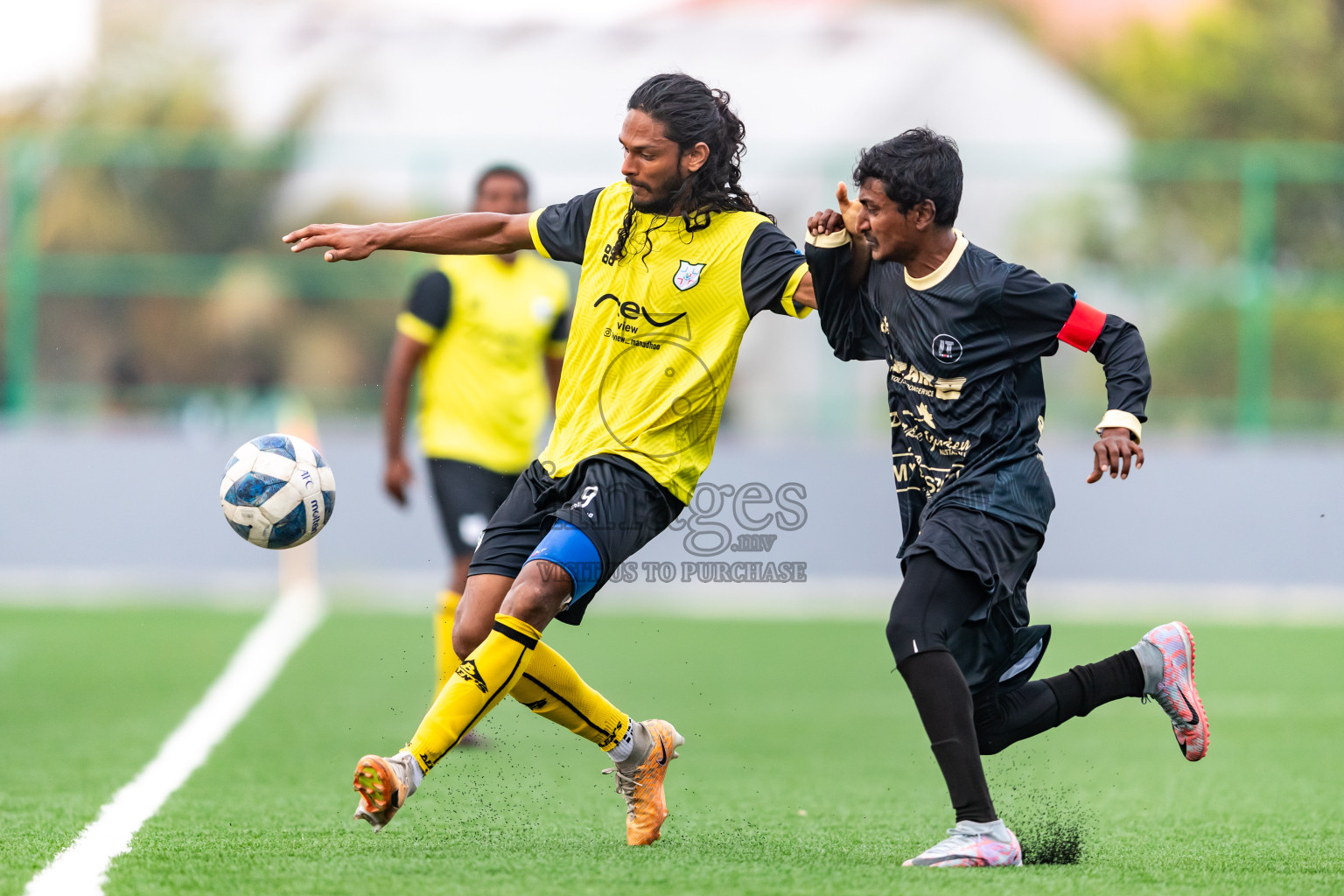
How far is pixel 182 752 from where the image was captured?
21.2 ft

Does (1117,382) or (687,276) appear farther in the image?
(687,276)

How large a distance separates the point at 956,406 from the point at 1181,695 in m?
1.22

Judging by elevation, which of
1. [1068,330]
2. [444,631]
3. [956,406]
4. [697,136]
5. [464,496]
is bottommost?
[444,631]

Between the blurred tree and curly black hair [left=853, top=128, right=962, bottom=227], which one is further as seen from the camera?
the blurred tree

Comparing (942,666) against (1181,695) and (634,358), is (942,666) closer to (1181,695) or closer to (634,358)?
(1181,695)

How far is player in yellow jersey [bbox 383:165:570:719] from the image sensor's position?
24.3ft

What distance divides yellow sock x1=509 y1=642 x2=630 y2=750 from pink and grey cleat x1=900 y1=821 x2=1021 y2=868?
1037mm

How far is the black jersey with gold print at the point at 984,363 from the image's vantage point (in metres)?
4.46

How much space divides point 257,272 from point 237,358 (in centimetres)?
485

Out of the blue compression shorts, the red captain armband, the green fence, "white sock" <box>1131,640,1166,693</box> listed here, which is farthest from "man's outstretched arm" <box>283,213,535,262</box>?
the green fence

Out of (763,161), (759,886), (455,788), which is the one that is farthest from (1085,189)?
(759,886)

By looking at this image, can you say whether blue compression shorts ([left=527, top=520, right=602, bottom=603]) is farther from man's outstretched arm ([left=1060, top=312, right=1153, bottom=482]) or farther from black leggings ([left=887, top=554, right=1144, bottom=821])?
man's outstretched arm ([left=1060, top=312, right=1153, bottom=482])

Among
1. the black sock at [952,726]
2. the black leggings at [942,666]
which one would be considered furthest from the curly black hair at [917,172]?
the black sock at [952,726]

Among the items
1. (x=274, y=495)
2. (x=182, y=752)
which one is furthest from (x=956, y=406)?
(x=182, y=752)
